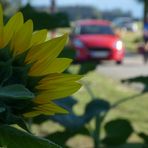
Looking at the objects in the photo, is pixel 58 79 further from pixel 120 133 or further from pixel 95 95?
pixel 95 95

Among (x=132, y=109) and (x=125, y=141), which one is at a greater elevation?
(x=125, y=141)

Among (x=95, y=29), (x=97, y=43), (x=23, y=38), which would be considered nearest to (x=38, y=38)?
(x=23, y=38)

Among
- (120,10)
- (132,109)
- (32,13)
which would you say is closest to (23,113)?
(32,13)

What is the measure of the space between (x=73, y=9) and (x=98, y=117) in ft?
161

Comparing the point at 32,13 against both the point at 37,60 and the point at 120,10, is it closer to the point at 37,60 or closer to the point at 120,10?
the point at 37,60

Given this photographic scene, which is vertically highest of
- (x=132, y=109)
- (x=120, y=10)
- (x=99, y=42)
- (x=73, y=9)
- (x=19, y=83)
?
(x=19, y=83)

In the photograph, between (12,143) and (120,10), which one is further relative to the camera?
(120,10)

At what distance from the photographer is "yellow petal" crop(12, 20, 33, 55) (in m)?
0.99

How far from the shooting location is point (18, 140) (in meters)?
0.94

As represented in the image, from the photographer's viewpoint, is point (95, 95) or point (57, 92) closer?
point (57, 92)

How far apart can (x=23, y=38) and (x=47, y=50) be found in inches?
1.8

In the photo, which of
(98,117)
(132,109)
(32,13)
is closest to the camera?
(32,13)

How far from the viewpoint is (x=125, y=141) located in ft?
7.94

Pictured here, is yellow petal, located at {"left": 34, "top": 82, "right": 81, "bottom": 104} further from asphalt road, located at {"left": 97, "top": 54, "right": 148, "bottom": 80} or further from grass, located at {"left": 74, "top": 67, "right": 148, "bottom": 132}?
asphalt road, located at {"left": 97, "top": 54, "right": 148, "bottom": 80}
